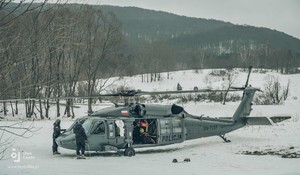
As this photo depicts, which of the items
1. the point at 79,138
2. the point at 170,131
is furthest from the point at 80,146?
the point at 170,131

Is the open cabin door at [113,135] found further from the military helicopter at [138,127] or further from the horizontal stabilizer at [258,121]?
the horizontal stabilizer at [258,121]

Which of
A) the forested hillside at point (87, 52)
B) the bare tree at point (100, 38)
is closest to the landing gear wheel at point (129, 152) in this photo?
the forested hillside at point (87, 52)

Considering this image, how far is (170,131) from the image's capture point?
55.5ft

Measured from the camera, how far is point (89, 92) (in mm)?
37688

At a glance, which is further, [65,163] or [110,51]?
[110,51]

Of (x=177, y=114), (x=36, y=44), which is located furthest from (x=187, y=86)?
(x=36, y=44)

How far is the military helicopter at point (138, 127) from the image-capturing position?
15281 mm

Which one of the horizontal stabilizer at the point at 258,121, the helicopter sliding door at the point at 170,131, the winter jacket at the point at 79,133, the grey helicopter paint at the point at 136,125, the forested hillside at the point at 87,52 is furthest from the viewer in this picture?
the horizontal stabilizer at the point at 258,121

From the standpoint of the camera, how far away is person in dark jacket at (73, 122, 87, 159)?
14.6 meters

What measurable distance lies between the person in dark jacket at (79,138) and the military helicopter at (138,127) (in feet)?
1.12

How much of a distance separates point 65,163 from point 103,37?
87.9 ft

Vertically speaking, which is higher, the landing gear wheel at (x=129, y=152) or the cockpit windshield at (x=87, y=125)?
the cockpit windshield at (x=87, y=125)

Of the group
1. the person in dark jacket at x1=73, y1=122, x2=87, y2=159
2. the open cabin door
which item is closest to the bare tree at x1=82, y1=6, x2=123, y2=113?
the open cabin door

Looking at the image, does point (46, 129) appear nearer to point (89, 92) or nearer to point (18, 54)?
point (89, 92)
